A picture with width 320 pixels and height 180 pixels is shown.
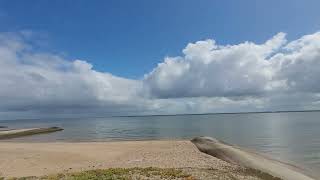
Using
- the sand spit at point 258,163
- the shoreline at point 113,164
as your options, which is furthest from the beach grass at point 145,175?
the sand spit at point 258,163

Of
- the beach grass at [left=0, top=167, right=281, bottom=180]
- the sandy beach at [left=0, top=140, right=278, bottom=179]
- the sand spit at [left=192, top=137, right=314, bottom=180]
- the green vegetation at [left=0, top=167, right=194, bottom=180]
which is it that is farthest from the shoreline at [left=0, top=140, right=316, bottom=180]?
the green vegetation at [left=0, top=167, right=194, bottom=180]

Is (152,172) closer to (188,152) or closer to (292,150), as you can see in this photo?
(188,152)

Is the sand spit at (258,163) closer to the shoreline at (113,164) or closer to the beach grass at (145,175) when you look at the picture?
the shoreline at (113,164)

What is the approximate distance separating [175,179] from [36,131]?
316 ft

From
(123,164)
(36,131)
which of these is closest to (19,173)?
(123,164)

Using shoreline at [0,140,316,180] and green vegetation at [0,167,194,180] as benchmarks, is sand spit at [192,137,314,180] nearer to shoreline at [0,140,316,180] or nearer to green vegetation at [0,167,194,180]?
shoreline at [0,140,316,180]

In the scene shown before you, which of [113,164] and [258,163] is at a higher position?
[113,164]

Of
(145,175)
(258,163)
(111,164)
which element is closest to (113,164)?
(111,164)

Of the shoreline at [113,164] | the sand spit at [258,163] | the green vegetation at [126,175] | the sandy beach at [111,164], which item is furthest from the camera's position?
the sand spit at [258,163]

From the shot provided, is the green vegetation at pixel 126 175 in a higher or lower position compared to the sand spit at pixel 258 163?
higher

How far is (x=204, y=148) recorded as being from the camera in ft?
127

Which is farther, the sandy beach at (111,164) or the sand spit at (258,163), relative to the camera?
the sand spit at (258,163)

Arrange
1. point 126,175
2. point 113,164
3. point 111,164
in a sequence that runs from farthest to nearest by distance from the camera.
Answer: point 111,164 → point 113,164 → point 126,175

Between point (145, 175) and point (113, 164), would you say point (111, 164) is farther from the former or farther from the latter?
point (145, 175)
